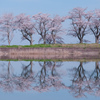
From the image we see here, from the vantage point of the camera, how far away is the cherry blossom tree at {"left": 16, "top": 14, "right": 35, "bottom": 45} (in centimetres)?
5408

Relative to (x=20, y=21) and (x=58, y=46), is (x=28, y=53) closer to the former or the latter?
(x=58, y=46)

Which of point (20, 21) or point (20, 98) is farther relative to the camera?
point (20, 21)

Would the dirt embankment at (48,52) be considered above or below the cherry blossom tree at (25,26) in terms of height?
below

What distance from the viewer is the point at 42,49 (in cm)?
4500

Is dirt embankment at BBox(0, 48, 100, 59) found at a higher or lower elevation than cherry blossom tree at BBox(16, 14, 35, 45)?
lower

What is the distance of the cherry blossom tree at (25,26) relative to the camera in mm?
54078

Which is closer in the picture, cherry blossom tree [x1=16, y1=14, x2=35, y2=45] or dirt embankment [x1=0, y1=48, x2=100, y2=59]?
dirt embankment [x1=0, y1=48, x2=100, y2=59]

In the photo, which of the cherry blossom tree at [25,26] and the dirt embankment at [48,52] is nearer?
the dirt embankment at [48,52]

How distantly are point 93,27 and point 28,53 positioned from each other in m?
15.3

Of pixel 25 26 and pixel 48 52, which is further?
pixel 25 26

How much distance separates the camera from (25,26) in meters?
54.3

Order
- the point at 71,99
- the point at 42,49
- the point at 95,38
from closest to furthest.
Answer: the point at 71,99 < the point at 42,49 < the point at 95,38

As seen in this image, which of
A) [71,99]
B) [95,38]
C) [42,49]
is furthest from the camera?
[95,38]

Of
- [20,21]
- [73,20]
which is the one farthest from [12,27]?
[73,20]
